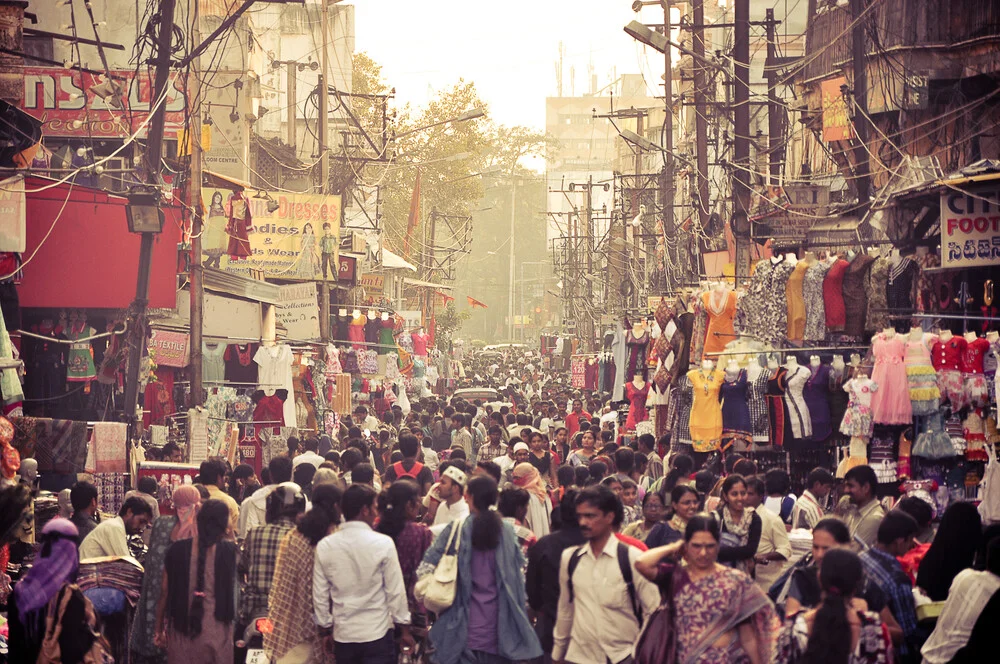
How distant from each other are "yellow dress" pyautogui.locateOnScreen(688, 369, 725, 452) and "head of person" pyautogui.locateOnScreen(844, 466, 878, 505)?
6.81m

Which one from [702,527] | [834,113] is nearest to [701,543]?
[702,527]

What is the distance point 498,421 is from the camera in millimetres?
22531

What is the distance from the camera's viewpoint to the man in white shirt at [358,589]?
827 cm

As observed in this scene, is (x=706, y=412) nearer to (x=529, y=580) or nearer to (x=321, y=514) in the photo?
(x=529, y=580)

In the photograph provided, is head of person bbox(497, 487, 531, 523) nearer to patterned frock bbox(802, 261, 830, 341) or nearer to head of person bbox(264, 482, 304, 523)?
head of person bbox(264, 482, 304, 523)

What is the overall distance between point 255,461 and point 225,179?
28.2ft

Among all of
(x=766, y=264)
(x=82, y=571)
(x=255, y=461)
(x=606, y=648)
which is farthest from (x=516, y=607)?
(x=255, y=461)

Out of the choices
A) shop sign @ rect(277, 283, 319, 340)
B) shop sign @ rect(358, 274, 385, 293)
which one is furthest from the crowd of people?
shop sign @ rect(358, 274, 385, 293)

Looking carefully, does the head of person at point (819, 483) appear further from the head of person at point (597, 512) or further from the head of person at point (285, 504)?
the head of person at point (285, 504)

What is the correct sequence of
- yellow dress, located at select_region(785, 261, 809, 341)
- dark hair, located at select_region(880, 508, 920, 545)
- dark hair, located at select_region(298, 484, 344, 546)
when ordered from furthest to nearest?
yellow dress, located at select_region(785, 261, 809, 341) < dark hair, located at select_region(298, 484, 344, 546) < dark hair, located at select_region(880, 508, 920, 545)

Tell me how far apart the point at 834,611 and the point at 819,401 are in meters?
8.89

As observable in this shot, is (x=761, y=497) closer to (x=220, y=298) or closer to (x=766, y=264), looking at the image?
(x=766, y=264)

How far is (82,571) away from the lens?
30.5 feet

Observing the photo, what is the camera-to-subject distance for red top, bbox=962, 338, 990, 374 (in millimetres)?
11922
